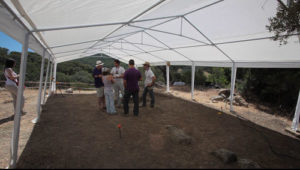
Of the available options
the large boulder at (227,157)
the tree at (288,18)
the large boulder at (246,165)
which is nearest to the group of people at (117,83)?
the large boulder at (227,157)

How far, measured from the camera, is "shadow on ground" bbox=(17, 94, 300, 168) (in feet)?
7.34

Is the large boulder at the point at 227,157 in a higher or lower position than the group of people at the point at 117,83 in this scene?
lower

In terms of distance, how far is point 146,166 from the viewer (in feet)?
7.03

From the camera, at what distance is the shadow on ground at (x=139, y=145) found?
2.24 meters

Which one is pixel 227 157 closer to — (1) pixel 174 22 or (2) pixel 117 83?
(1) pixel 174 22

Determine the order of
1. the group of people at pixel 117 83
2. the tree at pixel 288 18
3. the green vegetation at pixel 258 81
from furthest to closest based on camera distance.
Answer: the green vegetation at pixel 258 81 < the group of people at pixel 117 83 < the tree at pixel 288 18

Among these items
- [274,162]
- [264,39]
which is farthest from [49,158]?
[264,39]

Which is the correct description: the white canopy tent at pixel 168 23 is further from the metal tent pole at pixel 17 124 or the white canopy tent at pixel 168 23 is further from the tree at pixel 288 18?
the tree at pixel 288 18

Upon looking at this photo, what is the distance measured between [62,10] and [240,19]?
11.5 feet

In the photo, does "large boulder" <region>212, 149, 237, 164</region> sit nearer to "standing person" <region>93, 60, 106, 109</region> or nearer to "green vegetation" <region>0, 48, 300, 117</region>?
"standing person" <region>93, 60, 106, 109</region>

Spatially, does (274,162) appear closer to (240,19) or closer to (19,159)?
(240,19)

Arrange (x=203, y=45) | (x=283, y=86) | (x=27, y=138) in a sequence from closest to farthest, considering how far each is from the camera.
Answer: (x=27, y=138) < (x=203, y=45) < (x=283, y=86)

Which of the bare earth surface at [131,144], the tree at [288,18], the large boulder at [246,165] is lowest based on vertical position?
the bare earth surface at [131,144]

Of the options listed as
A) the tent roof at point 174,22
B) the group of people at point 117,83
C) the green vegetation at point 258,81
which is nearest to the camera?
the tent roof at point 174,22
